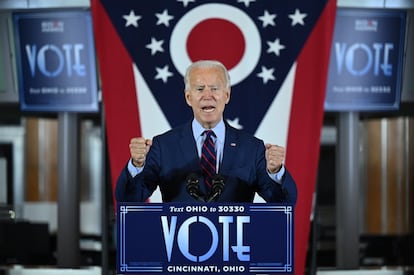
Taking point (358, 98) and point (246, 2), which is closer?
point (246, 2)

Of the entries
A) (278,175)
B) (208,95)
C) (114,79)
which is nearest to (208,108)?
(208,95)

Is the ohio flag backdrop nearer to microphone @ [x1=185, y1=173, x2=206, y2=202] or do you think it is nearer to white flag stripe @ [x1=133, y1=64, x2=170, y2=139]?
white flag stripe @ [x1=133, y1=64, x2=170, y2=139]

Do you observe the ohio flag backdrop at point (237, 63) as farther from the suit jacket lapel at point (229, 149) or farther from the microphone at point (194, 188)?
the microphone at point (194, 188)

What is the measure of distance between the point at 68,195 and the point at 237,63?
271 centimetres

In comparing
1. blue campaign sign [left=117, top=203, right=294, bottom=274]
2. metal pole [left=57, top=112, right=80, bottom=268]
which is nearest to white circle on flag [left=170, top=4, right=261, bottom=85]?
blue campaign sign [left=117, top=203, right=294, bottom=274]

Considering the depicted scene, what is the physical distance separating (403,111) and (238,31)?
2.28 m

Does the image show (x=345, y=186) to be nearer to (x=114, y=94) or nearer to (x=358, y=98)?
(x=358, y=98)

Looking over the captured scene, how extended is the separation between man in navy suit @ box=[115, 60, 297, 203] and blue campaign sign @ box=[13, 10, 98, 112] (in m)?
1.91

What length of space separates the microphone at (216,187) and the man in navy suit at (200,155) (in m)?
0.25

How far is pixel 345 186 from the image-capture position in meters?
8.14

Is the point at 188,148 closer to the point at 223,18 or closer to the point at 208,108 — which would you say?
the point at 208,108

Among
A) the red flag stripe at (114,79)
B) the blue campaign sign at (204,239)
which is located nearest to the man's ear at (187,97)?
the red flag stripe at (114,79)

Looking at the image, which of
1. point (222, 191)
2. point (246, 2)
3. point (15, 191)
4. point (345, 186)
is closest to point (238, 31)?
point (246, 2)

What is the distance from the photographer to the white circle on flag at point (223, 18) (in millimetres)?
6422
